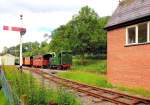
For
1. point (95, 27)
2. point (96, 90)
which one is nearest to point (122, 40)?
point (96, 90)

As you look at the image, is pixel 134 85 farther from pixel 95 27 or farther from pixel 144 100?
pixel 95 27

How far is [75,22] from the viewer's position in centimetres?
5969

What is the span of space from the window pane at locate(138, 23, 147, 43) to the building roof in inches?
20.2

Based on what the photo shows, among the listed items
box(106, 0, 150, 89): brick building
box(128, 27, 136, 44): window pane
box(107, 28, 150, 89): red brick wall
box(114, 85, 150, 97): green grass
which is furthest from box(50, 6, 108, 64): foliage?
box(114, 85, 150, 97): green grass

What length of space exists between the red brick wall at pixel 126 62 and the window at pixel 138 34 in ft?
1.21

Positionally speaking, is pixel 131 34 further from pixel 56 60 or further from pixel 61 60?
pixel 56 60

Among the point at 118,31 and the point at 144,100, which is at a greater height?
the point at 118,31

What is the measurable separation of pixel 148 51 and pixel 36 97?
8.64 meters

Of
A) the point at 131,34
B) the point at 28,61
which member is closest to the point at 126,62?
the point at 131,34

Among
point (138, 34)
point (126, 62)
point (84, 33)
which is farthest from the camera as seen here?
point (84, 33)

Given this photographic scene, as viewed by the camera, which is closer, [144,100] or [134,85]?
[144,100]

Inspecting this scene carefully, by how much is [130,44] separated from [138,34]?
36.1 inches

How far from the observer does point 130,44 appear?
18.6 m

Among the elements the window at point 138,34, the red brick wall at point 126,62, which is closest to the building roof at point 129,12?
the window at point 138,34
